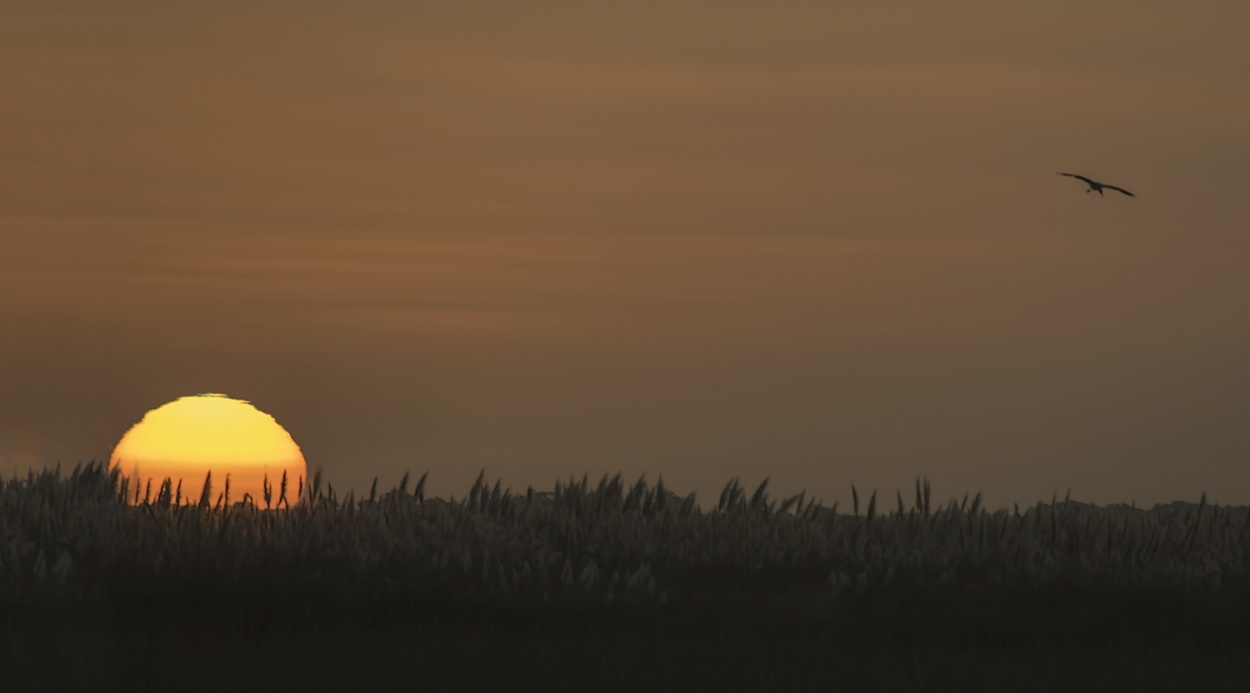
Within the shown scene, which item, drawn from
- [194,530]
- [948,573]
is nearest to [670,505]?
[948,573]

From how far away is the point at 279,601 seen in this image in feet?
39.2

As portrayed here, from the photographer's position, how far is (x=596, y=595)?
12.0m

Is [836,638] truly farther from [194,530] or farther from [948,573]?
[194,530]

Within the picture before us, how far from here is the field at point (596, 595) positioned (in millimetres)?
9273

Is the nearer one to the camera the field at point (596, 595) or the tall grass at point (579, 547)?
the field at point (596, 595)

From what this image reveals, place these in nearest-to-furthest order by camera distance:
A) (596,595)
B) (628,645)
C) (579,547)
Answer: (628,645) → (596,595) → (579,547)

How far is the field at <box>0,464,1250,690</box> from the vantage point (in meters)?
9.27

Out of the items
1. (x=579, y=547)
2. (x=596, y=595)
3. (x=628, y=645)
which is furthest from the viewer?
(x=579, y=547)

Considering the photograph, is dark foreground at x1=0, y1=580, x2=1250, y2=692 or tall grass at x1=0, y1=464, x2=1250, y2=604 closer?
dark foreground at x1=0, y1=580, x2=1250, y2=692

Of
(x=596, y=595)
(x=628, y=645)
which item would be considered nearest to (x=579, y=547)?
(x=596, y=595)

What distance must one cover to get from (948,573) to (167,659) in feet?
21.4

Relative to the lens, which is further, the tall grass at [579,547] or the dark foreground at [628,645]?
the tall grass at [579,547]

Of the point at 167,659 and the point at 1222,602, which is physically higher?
the point at 1222,602

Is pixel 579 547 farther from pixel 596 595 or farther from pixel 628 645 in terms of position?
pixel 628 645
